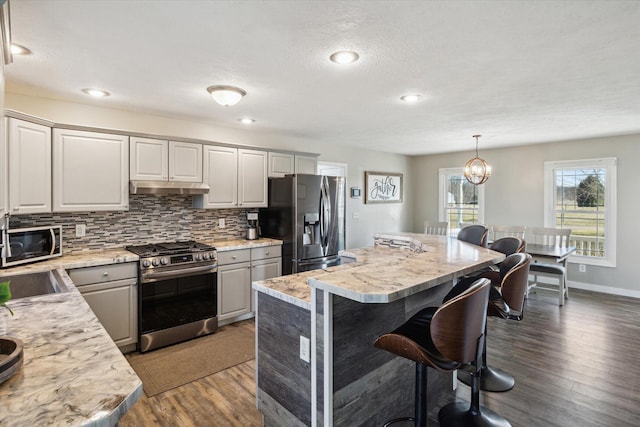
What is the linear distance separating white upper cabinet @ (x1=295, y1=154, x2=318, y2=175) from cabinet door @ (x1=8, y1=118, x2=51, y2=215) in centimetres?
279

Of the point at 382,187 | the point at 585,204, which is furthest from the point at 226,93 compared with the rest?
the point at 585,204

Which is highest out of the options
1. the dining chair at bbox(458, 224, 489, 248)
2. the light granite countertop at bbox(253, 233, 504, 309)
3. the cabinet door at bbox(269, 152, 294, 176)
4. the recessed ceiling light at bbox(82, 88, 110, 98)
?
the recessed ceiling light at bbox(82, 88, 110, 98)

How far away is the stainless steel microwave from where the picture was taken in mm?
2576

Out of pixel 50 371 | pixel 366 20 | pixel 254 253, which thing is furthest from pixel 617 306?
pixel 50 371

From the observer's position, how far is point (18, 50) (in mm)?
2117

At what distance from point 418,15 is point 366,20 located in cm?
26

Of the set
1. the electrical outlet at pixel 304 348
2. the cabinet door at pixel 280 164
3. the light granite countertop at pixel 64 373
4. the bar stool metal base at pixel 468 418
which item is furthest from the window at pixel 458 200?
the light granite countertop at pixel 64 373

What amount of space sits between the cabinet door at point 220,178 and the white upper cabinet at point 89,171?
816mm

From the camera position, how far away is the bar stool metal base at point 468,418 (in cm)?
211

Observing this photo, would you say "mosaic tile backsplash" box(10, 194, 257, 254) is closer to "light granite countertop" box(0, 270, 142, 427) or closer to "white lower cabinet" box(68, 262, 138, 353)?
"white lower cabinet" box(68, 262, 138, 353)

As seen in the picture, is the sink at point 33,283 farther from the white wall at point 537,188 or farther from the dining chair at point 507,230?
the white wall at point 537,188

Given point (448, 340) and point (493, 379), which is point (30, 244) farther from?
point (493, 379)

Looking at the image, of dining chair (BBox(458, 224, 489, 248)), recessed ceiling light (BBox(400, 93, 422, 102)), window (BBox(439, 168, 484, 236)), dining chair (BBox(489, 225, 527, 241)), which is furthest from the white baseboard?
recessed ceiling light (BBox(400, 93, 422, 102))

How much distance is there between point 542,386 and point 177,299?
329cm
